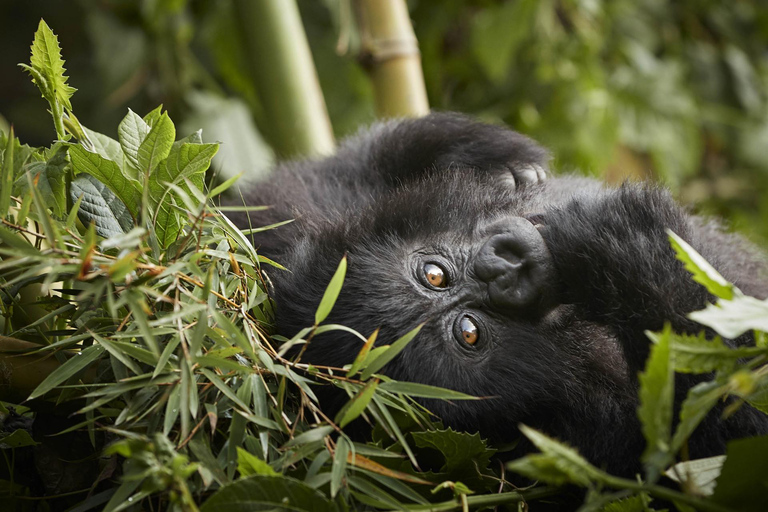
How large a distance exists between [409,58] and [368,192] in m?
0.50

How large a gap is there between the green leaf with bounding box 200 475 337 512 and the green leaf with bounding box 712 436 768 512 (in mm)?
392

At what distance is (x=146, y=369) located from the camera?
2.73 feet

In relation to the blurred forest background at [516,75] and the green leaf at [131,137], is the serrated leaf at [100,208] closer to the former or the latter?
the green leaf at [131,137]

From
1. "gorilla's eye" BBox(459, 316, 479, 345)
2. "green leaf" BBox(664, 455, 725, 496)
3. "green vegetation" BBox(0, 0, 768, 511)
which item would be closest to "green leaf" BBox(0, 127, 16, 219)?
"green vegetation" BBox(0, 0, 768, 511)

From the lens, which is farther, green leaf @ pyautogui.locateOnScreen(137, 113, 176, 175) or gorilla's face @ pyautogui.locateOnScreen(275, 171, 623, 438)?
gorilla's face @ pyautogui.locateOnScreen(275, 171, 623, 438)

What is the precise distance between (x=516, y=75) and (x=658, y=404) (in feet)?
8.90

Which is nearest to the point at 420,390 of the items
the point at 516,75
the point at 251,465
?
the point at 251,465

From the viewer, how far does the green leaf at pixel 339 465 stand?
709 mm

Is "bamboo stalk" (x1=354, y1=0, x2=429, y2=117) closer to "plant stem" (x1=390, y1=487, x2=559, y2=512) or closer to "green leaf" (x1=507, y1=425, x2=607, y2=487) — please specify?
"plant stem" (x1=390, y1=487, x2=559, y2=512)

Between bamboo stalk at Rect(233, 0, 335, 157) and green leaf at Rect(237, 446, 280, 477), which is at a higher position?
bamboo stalk at Rect(233, 0, 335, 157)

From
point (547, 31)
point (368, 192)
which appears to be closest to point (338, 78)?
point (547, 31)

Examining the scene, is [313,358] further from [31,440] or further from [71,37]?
[71,37]

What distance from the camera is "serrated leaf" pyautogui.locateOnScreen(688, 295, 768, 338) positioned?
0.67 metres

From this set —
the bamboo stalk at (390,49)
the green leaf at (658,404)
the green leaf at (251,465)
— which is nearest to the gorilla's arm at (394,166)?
the bamboo stalk at (390,49)
